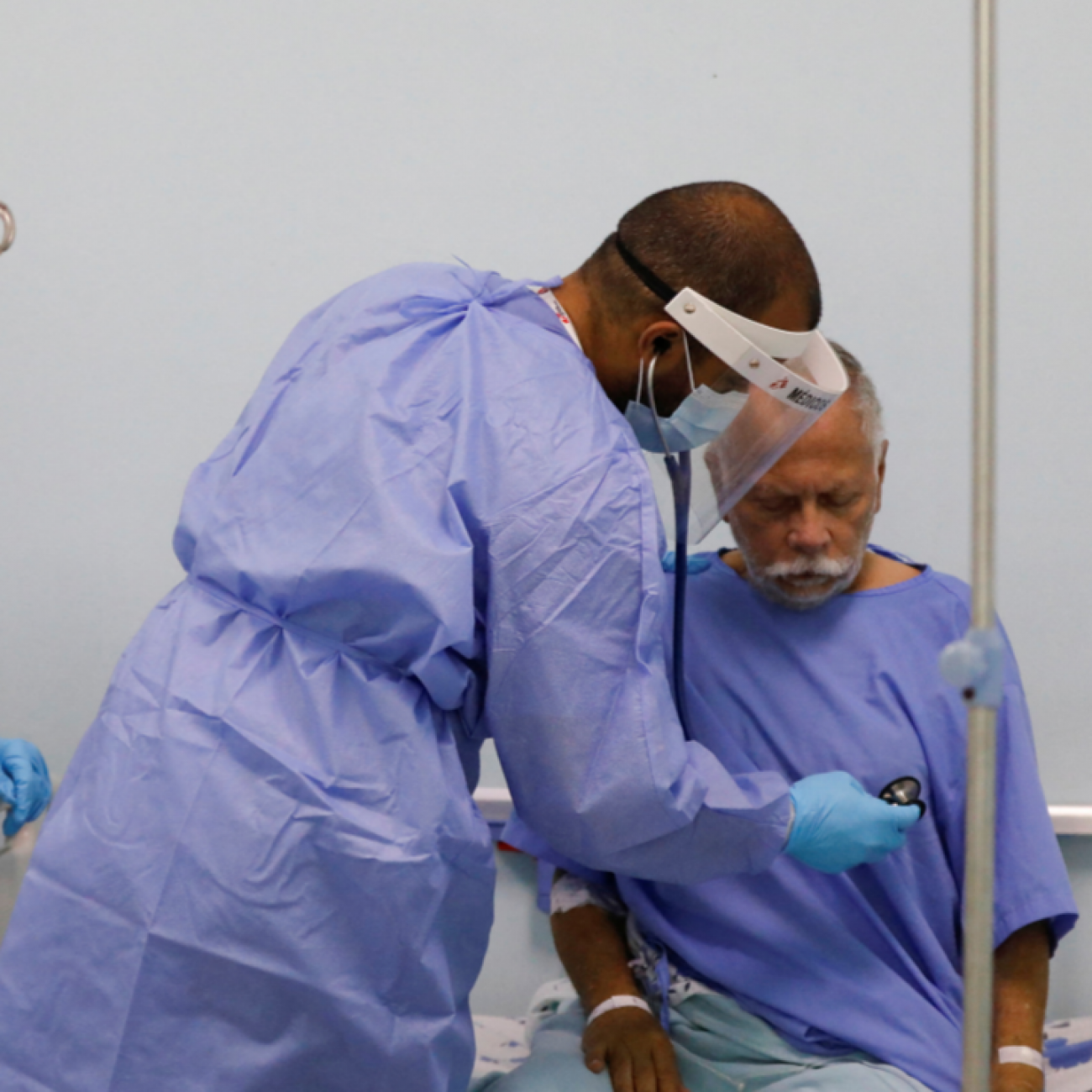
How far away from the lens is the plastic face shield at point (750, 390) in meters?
1.19

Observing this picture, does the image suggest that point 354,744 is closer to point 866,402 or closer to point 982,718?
point 982,718

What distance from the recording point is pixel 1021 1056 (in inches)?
53.8

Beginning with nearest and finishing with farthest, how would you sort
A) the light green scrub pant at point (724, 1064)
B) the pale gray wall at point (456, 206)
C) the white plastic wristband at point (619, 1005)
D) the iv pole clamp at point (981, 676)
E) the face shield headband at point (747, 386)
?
the iv pole clamp at point (981, 676) → the face shield headband at point (747, 386) → the light green scrub pant at point (724, 1064) → the white plastic wristband at point (619, 1005) → the pale gray wall at point (456, 206)

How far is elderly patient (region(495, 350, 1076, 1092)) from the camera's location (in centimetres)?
139

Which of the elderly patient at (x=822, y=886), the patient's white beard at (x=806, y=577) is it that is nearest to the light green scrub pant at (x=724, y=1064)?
the elderly patient at (x=822, y=886)

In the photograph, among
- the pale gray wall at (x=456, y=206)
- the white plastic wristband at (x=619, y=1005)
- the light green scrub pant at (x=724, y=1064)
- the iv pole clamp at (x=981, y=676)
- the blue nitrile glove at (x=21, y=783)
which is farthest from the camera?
the pale gray wall at (x=456, y=206)

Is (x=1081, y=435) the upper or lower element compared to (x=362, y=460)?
lower

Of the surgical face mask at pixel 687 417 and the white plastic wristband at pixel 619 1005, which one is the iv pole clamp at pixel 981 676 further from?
the white plastic wristband at pixel 619 1005

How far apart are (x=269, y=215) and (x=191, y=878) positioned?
1.12 m

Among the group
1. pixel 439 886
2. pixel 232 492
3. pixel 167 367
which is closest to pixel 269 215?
pixel 167 367

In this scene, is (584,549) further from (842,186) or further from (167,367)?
(167,367)

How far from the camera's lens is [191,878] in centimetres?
107

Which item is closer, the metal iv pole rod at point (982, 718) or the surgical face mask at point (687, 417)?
the metal iv pole rod at point (982, 718)

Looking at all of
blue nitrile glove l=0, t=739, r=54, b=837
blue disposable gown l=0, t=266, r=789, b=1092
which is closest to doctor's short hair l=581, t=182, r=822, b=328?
blue disposable gown l=0, t=266, r=789, b=1092
